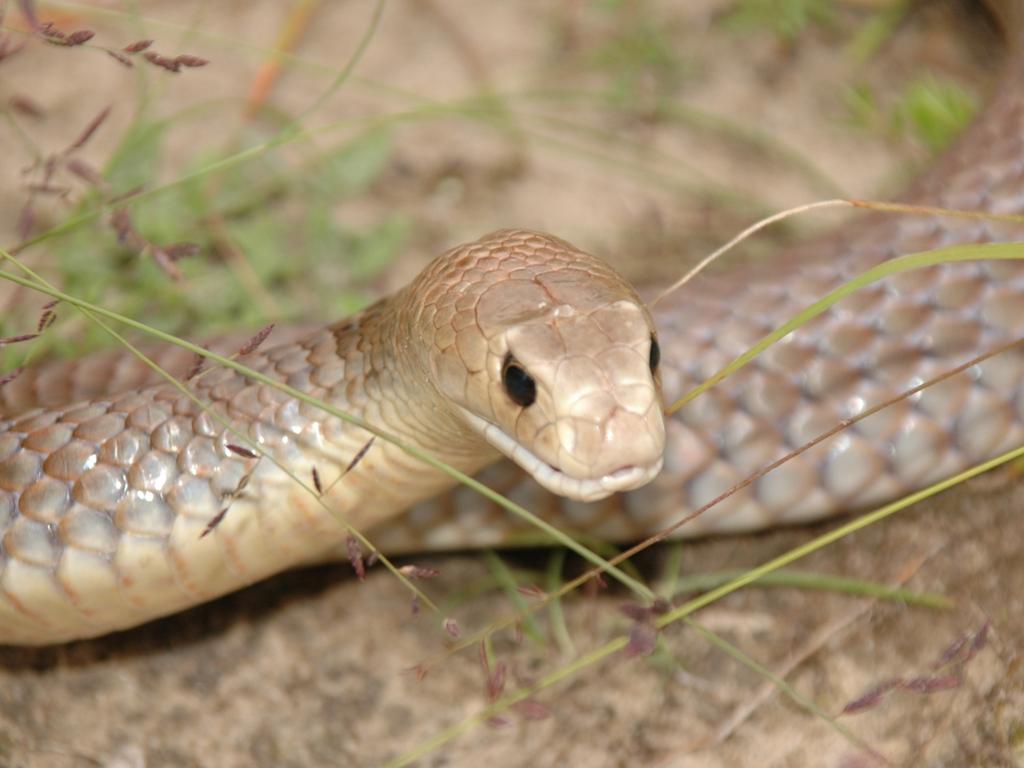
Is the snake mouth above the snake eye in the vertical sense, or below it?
below

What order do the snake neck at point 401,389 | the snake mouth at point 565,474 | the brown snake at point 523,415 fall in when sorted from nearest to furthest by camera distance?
the snake mouth at point 565,474 → the brown snake at point 523,415 → the snake neck at point 401,389

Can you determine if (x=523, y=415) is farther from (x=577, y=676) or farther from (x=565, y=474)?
(x=577, y=676)

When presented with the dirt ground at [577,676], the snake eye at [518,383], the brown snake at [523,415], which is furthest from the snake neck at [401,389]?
the dirt ground at [577,676]

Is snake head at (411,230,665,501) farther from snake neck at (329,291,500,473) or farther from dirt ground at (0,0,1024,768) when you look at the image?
dirt ground at (0,0,1024,768)

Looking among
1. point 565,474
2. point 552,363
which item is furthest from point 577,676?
point 552,363

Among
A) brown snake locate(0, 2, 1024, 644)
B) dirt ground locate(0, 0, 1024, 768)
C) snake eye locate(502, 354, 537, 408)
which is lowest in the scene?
dirt ground locate(0, 0, 1024, 768)

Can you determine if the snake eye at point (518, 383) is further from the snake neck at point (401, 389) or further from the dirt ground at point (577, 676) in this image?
the dirt ground at point (577, 676)

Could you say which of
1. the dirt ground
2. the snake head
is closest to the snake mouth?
the snake head

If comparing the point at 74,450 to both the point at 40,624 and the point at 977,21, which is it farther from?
the point at 977,21
